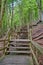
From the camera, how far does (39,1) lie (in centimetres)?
2792

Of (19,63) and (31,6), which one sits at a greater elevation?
(31,6)

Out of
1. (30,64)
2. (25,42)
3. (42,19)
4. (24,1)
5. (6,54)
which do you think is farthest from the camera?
(24,1)

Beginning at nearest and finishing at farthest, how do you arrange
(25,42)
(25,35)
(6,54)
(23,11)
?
(6,54) → (25,42) → (25,35) → (23,11)

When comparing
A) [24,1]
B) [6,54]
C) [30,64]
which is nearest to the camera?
[30,64]

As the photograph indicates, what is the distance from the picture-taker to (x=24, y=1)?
32062 millimetres

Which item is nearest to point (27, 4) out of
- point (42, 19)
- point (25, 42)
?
point (42, 19)

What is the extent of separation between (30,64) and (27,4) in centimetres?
2510

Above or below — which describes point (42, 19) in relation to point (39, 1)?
below

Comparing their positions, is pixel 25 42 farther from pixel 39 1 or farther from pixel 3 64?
pixel 39 1

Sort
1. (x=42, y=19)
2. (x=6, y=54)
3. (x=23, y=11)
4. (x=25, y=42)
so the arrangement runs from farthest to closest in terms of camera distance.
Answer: (x=23, y=11) < (x=42, y=19) < (x=25, y=42) < (x=6, y=54)

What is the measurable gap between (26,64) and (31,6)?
85.5 ft

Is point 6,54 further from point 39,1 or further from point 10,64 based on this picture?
point 39,1

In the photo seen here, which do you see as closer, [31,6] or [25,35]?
[25,35]

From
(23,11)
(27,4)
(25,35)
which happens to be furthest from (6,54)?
(23,11)
